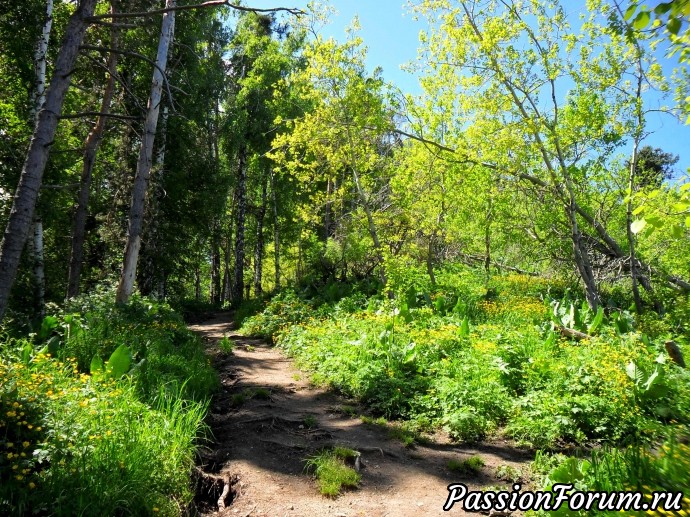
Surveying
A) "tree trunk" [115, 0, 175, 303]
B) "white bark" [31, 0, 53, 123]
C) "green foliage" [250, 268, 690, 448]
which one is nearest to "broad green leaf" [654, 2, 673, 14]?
"green foliage" [250, 268, 690, 448]

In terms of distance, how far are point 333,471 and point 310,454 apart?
0.50 m

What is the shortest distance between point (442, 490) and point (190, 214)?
1319 cm

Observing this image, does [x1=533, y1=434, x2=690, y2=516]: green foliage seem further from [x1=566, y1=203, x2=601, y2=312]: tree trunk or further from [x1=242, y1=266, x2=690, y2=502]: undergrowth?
[x1=566, y1=203, x2=601, y2=312]: tree trunk

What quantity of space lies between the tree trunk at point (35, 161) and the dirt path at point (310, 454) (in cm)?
239

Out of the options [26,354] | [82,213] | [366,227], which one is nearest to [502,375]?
[26,354]

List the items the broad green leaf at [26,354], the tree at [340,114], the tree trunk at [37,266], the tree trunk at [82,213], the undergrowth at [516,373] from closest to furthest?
1. the broad green leaf at [26,354]
2. the undergrowth at [516,373]
3. the tree trunk at [37,266]
4. the tree trunk at [82,213]
5. the tree at [340,114]

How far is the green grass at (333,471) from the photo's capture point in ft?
12.2

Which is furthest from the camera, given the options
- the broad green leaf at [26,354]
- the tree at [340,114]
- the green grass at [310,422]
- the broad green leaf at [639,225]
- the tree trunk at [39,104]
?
the tree at [340,114]

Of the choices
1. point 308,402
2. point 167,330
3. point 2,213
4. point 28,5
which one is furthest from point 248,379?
point 28,5

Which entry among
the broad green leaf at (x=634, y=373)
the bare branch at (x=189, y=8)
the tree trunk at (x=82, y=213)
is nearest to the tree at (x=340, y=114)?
the tree trunk at (x=82, y=213)

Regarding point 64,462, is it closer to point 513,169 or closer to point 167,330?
point 167,330

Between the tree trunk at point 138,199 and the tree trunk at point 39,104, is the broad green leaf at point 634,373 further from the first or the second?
the tree trunk at point 39,104

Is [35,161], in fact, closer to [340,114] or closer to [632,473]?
[632,473]

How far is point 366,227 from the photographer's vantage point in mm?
12773
